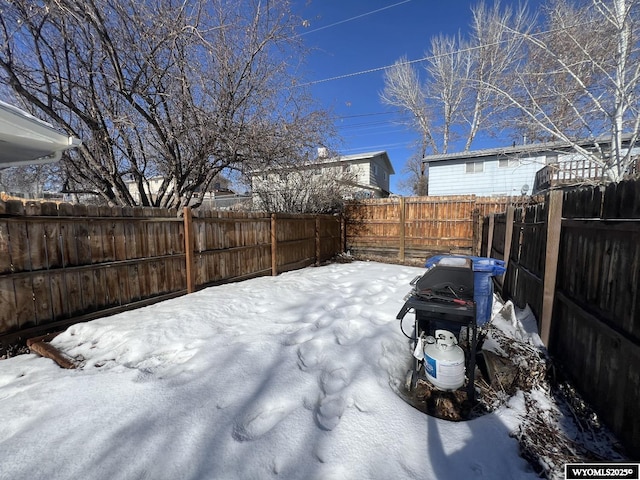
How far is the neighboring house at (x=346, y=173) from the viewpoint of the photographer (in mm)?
8008

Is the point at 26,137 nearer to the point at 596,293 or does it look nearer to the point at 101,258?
the point at 101,258

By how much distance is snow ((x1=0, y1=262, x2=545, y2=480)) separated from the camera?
1.57 meters

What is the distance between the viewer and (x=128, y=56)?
A: 5.12 metres

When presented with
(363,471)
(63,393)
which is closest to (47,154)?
(63,393)

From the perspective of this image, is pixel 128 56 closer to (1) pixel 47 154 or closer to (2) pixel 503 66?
(1) pixel 47 154

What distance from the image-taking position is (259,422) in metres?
1.89

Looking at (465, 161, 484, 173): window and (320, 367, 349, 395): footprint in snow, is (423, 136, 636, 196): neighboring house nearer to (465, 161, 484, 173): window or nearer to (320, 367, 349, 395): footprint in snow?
(465, 161, 484, 173): window

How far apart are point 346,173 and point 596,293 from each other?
998 centimetres

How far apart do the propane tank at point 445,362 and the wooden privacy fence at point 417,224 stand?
7394mm

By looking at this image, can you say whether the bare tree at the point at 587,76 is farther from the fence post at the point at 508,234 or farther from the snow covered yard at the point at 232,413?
the snow covered yard at the point at 232,413

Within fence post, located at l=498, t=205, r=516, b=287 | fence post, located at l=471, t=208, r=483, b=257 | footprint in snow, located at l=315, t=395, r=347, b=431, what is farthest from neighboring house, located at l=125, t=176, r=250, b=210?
fence post, located at l=471, t=208, r=483, b=257

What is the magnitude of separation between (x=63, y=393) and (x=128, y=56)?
18.5ft

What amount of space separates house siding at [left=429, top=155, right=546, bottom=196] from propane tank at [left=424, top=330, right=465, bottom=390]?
14.1 meters

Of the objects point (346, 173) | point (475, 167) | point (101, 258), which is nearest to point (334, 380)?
point (101, 258)
